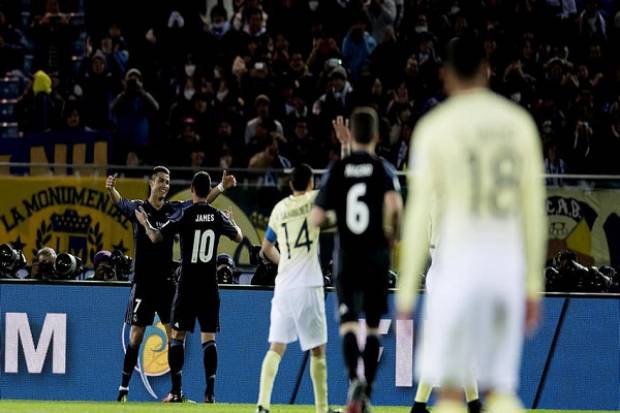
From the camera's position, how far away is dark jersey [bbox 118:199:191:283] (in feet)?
53.2

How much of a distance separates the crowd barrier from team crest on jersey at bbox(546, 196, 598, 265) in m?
1.29

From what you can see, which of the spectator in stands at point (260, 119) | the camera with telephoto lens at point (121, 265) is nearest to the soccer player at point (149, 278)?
the camera with telephoto lens at point (121, 265)

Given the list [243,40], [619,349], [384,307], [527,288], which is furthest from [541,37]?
[527,288]

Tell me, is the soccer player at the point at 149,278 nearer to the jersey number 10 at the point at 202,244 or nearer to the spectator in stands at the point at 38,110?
the jersey number 10 at the point at 202,244

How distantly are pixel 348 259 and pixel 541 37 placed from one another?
14613 mm

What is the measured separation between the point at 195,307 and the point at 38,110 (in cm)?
840

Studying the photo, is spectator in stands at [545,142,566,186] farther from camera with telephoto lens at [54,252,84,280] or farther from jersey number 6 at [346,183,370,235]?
jersey number 6 at [346,183,370,235]

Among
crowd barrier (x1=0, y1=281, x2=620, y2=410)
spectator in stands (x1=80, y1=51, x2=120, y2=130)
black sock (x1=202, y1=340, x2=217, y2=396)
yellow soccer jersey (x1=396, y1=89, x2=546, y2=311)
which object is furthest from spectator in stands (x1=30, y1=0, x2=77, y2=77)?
yellow soccer jersey (x1=396, y1=89, x2=546, y2=311)

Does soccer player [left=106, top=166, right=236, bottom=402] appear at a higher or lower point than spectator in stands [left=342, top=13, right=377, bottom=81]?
lower

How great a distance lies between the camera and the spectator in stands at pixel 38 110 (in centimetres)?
2292

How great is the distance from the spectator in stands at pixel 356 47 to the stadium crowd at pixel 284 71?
2cm

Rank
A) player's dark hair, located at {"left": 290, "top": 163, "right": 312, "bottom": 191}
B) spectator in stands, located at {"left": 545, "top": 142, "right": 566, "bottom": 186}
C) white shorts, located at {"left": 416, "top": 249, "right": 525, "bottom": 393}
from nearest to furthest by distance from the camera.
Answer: white shorts, located at {"left": 416, "top": 249, "right": 525, "bottom": 393}
player's dark hair, located at {"left": 290, "top": 163, "right": 312, "bottom": 191}
spectator in stands, located at {"left": 545, "top": 142, "right": 566, "bottom": 186}

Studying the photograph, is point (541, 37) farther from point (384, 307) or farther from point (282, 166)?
point (384, 307)

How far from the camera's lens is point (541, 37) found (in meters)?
24.7
